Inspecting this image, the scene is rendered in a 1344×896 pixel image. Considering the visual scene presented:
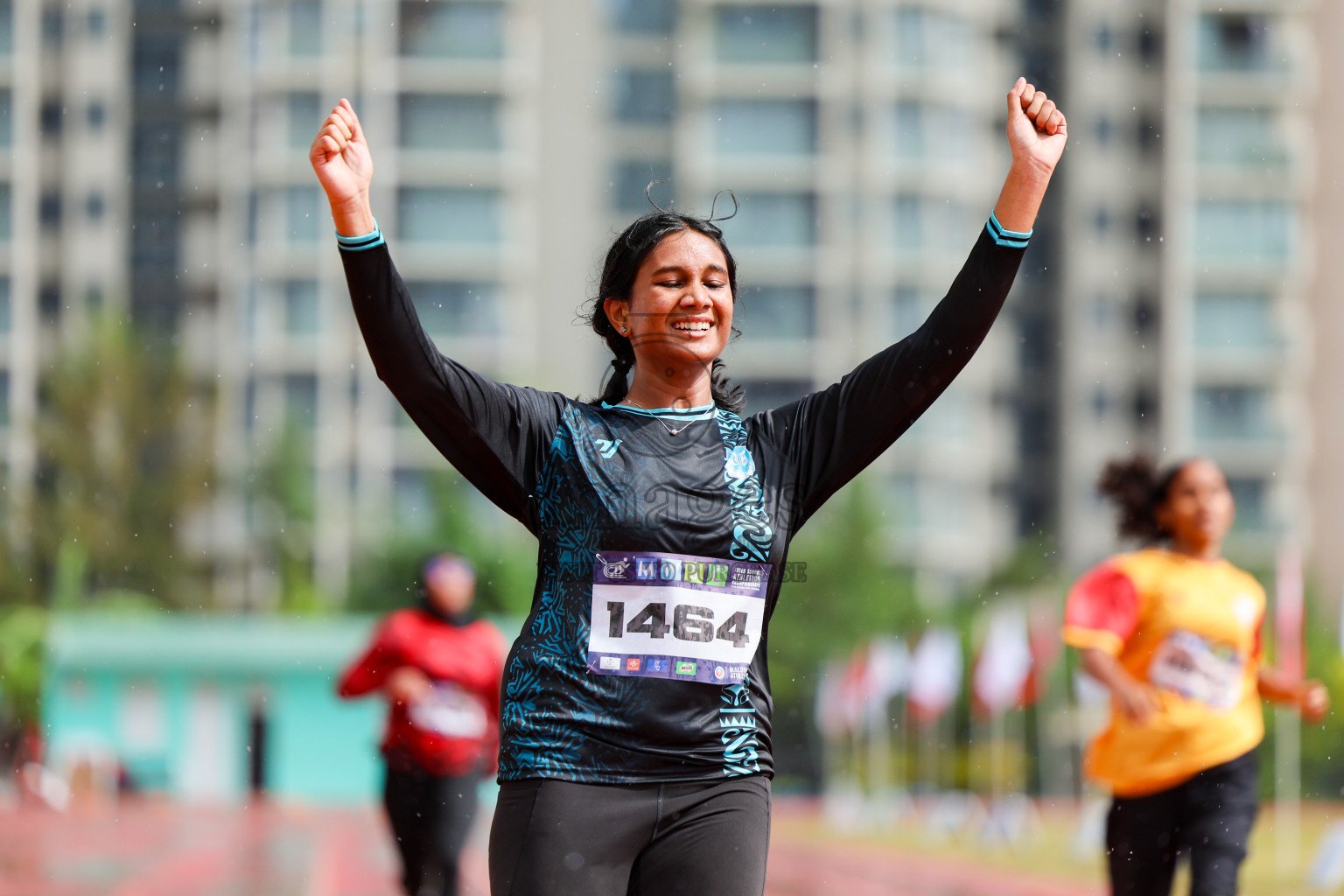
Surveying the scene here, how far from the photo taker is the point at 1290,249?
190 feet

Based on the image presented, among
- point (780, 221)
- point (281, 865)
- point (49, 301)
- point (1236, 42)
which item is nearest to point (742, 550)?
point (281, 865)

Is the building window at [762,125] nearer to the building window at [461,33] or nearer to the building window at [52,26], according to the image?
the building window at [461,33]

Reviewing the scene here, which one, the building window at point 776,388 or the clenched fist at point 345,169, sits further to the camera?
the building window at point 776,388

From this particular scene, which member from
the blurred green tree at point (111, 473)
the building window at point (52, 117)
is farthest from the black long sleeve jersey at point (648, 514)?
the building window at point (52, 117)

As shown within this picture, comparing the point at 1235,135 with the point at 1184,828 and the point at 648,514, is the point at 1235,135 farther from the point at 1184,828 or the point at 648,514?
the point at 648,514

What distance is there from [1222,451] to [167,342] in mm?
32818

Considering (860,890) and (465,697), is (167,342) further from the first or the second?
(465,697)

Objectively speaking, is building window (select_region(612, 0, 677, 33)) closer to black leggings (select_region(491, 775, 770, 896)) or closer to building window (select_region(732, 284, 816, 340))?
building window (select_region(732, 284, 816, 340))

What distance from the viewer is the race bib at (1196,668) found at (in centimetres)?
525

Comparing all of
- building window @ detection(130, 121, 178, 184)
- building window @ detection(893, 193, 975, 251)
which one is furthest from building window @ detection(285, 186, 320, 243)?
building window @ detection(893, 193, 975, 251)

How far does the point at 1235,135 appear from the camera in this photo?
58906mm

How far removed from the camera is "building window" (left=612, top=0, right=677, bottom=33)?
60.4 meters

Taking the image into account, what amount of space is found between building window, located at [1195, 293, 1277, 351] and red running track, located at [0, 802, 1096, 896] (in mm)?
38986

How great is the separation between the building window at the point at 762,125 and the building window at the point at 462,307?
854cm
